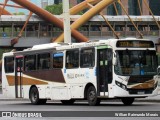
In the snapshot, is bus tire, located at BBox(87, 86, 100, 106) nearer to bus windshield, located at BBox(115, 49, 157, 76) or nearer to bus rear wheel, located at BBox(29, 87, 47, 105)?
bus windshield, located at BBox(115, 49, 157, 76)

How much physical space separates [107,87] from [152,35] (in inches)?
2606

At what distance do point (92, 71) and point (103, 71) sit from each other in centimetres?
62

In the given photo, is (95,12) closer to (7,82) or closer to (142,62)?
(7,82)

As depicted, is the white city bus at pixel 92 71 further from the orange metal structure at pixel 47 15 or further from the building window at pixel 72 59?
the orange metal structure at pixel 47 15

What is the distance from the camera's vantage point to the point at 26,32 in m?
84.9

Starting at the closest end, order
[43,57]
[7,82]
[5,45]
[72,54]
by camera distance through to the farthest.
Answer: [72,54]
[43,57]
[7,82]
[5,45]

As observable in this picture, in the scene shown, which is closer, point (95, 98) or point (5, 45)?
point (95, 98)

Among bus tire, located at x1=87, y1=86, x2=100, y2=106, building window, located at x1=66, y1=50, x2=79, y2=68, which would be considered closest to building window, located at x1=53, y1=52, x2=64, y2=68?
building window, located at x1=66, y1=50, x2=79, y2=68

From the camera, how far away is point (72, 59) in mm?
28312

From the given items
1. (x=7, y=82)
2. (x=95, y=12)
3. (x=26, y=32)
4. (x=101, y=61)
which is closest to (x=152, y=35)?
(x=95, y=12)

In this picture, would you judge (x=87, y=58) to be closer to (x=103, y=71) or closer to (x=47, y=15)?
(x=103, y=71)

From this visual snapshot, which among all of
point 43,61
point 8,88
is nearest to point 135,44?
point 43,61

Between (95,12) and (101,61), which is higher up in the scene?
(95,12)

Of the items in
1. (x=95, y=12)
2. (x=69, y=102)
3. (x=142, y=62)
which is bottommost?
(x=69, y=102)
